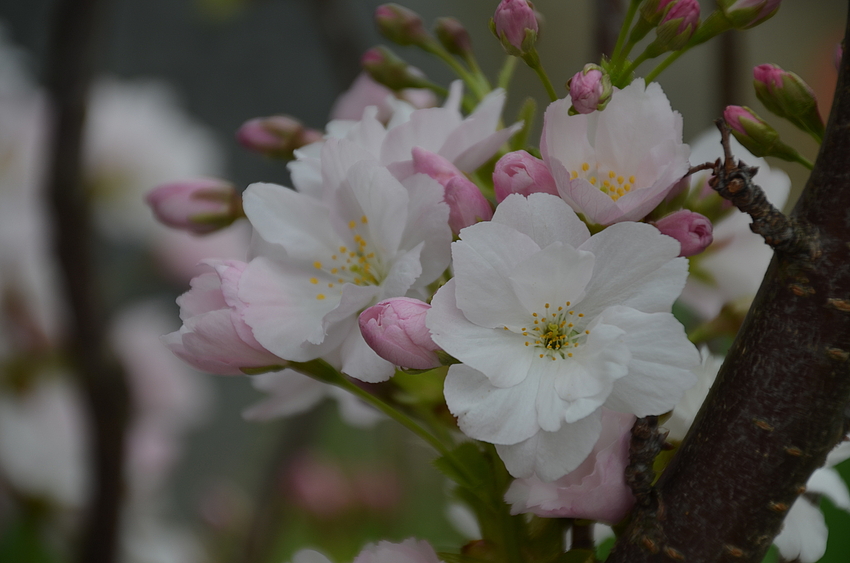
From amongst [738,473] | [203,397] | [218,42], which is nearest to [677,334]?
[738,473]

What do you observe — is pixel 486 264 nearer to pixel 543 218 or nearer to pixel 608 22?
pixel 543 218

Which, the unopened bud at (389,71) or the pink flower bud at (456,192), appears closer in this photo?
the pink flower bud at (456,192)

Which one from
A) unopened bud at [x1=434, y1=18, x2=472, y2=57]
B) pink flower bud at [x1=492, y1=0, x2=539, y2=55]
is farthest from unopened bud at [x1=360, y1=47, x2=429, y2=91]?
pink flower bud at [x1=492, y1=0, x2=539, y2=55]

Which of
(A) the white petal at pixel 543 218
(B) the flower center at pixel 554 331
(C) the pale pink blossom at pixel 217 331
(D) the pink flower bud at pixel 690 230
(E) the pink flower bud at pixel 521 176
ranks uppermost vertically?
(D) the pink flower bud at pixel 690 230

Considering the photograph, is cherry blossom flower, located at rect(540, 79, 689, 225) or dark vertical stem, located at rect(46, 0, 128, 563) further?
dark vertical stem, located at rect(46, 0, 128, 563)

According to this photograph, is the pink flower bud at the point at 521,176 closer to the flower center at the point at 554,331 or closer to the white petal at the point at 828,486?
the flower center at the point at 554,331

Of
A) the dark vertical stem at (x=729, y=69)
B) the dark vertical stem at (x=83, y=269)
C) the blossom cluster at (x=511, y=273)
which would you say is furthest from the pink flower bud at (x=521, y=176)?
the dark vertical stem at (x=83, y=269)

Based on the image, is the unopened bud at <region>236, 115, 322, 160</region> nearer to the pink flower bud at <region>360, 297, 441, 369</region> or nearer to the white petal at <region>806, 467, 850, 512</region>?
the pink flower bud at <region>360, 297, 441, 369</region>
